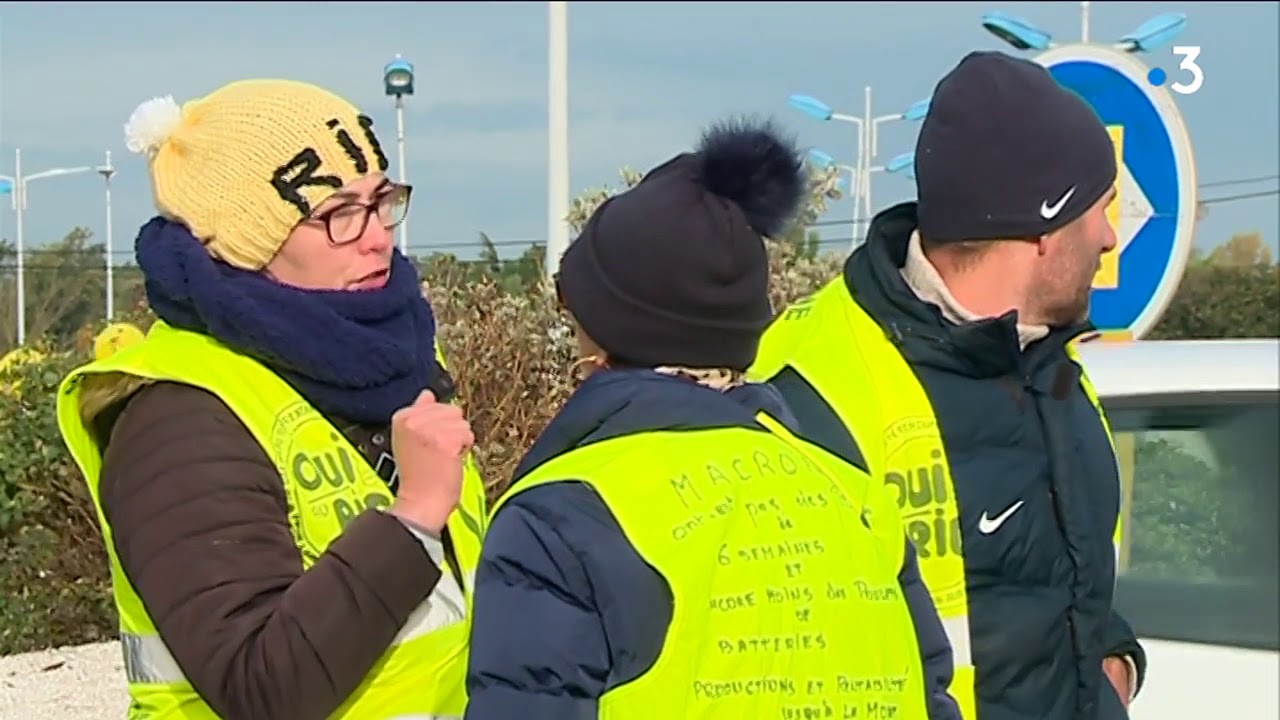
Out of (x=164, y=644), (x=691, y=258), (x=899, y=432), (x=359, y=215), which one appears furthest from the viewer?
(x=899, y=432)

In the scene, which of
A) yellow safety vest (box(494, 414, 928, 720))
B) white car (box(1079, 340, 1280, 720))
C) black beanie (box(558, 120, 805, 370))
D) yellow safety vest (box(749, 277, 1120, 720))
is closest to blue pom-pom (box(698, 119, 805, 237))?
black beanie (box(558, 120, 805, 370))

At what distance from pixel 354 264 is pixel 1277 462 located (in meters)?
2.43

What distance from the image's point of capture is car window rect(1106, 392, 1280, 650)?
3.86 metres

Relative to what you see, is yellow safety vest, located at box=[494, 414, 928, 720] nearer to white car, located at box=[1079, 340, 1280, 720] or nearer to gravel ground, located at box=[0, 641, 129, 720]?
white car, located at box=[1079, 340, 1280, 720]

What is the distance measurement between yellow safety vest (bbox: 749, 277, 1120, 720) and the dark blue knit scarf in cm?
59

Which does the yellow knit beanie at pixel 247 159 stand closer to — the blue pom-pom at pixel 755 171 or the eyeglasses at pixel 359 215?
the eyeglasses at pixel 359 215

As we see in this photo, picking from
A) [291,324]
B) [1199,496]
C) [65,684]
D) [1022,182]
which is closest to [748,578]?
[291,324]

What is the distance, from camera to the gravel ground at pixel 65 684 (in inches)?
262

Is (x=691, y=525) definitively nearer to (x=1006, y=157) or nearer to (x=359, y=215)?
(x=359, y=215)

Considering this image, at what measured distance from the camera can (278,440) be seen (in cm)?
212

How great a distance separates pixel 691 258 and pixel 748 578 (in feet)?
1.21

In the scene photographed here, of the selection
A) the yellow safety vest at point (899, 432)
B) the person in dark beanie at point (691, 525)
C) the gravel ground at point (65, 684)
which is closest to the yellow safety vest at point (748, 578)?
the person in dark beanie at point (691, 525)

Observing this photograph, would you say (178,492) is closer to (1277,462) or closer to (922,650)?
(922,650)

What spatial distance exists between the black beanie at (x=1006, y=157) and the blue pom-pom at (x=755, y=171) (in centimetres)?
63
